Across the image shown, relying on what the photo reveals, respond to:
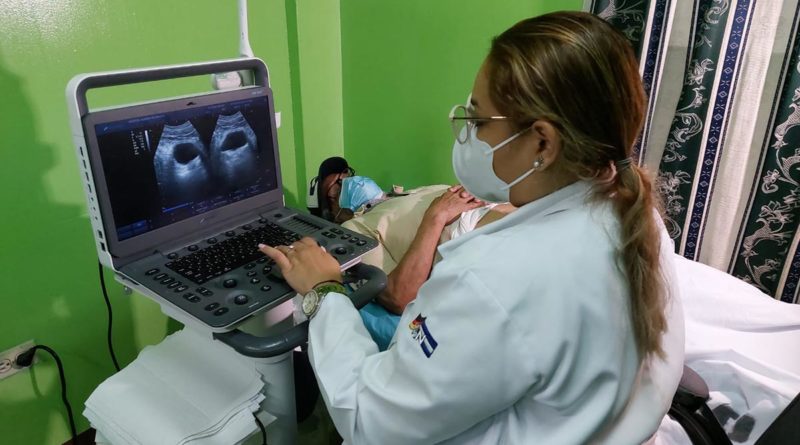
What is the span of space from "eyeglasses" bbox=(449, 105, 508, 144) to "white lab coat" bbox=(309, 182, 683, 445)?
143mm

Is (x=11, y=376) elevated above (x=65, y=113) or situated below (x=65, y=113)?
below

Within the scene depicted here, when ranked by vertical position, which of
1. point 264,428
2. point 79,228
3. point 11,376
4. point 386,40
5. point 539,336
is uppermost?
point 386,40

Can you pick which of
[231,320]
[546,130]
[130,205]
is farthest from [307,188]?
[546,130]

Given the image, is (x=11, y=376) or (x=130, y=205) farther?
(x=11, y=376)

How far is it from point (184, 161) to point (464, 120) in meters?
0.60

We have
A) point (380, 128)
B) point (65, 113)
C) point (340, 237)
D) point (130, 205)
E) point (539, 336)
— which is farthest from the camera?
point (380, 128)

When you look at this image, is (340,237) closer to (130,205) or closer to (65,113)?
(130,205)

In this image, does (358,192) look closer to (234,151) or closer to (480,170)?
(234,151)

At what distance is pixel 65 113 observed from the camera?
1.38 meters

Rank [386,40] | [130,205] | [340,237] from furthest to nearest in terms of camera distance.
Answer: [386,40]
[340,237]
[130,205]

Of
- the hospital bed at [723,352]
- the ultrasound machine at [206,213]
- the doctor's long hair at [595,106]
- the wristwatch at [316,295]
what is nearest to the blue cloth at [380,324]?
the hospital bed at [723,352]

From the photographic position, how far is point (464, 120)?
0.81 meters

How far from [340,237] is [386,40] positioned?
1226mm

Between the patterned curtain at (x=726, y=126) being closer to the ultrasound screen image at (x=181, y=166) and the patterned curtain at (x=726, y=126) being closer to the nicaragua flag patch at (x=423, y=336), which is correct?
the nicaragua flag patch at (x=423, y=336)
